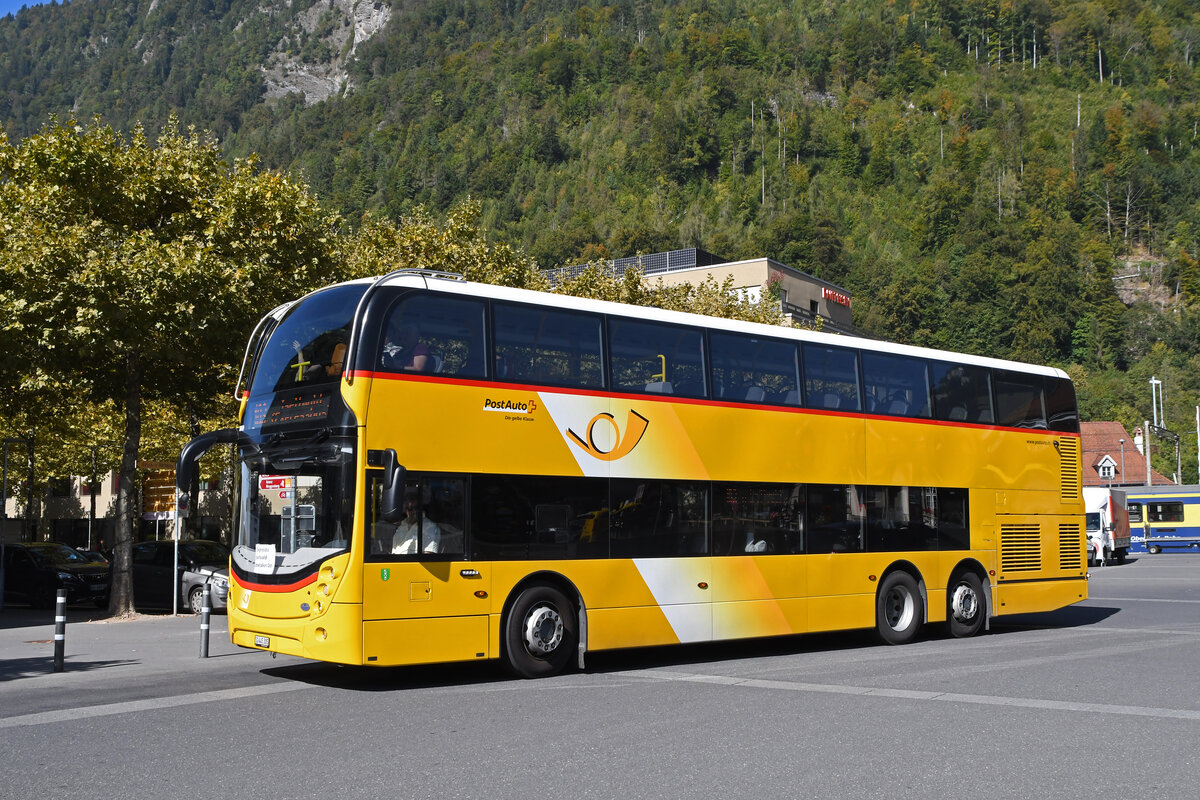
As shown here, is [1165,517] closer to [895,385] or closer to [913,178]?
[895,385]

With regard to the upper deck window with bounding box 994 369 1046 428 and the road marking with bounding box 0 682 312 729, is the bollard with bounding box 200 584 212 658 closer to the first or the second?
the road marking with bounding box 0 682 312 729

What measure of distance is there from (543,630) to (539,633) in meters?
0.06

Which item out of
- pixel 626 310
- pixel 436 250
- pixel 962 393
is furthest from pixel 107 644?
pixel 436 250

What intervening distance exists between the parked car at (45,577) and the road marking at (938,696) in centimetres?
1706

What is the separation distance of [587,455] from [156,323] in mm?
9744

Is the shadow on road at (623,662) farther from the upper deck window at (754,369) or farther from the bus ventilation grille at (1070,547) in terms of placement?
the upper deck window at (754,369)

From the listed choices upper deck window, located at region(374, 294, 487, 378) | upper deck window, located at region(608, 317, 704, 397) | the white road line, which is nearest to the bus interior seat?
upper deck window, located at region(374, 294, 487, 378)

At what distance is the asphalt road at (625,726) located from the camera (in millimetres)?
7152

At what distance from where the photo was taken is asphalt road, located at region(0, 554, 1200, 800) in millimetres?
7152

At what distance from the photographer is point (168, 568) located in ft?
77.4

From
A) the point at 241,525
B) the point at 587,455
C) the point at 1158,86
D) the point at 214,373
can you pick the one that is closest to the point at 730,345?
the point at 587,455

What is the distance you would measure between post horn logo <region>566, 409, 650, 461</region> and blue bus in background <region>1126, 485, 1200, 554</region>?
168 ft

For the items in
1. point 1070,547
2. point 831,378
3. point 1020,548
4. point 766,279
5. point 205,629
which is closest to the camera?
point 205,629

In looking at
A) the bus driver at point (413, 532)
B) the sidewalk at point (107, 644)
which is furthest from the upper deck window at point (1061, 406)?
the sidewalk at point (107, 644)
